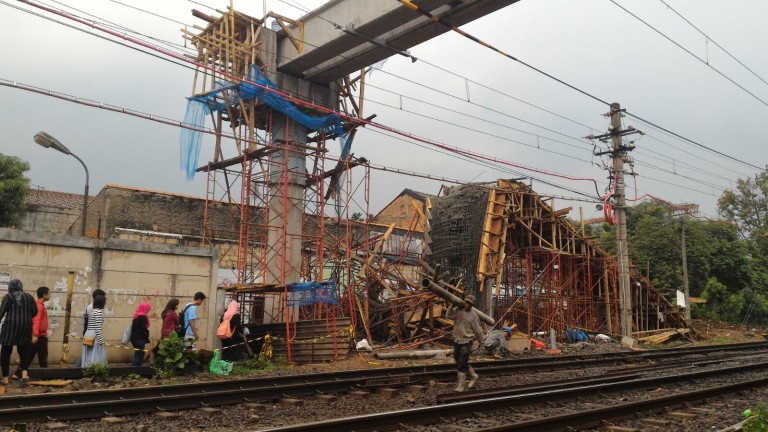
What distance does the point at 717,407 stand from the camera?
385 inches

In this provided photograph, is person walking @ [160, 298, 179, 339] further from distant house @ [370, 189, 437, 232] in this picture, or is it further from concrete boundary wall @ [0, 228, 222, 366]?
distant house @ [370, 189, 437, 232]

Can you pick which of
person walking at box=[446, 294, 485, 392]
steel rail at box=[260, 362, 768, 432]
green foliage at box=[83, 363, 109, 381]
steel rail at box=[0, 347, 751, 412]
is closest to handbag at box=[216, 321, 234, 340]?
steel rail at box=[0, 347, 751, 412]

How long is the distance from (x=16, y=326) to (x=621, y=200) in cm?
2273

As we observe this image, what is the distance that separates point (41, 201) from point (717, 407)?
42.1 metres

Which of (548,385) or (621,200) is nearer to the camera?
(548,385)

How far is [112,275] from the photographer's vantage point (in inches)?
559

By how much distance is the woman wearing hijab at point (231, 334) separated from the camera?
14.2 meters

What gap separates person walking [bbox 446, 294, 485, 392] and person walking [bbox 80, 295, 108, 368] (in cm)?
706

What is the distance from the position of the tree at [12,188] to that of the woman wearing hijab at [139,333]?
25.0 metres

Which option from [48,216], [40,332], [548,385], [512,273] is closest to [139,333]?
[40,332]

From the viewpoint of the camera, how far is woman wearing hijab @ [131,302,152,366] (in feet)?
41.6

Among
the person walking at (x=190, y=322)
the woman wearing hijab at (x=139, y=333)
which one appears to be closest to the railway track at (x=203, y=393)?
the person walking at (x=190, y=322)

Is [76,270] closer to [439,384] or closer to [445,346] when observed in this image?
[439,384]

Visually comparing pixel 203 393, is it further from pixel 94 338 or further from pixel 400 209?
pixel 400 209
